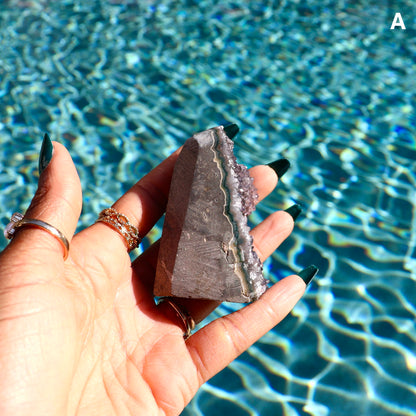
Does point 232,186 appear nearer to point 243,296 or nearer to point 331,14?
point 243,296

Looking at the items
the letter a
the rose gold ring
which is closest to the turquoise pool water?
the letter a

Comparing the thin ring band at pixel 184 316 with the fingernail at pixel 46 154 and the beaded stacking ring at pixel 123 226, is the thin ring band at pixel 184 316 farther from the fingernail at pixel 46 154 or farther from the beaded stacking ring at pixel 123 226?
the fingernail at pixel 46 154

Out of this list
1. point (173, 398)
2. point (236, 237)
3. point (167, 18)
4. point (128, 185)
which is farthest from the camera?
point (167, 18)

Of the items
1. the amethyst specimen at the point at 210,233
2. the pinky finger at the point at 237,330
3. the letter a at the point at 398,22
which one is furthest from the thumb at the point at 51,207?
the letter a at the point at 398,22

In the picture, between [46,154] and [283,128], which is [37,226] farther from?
[283,128]

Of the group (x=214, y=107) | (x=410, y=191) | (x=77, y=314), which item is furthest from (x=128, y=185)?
(x=410, y=191)
